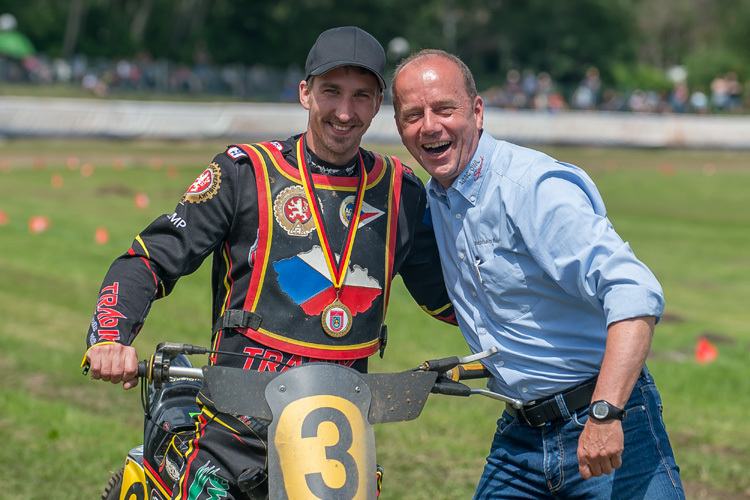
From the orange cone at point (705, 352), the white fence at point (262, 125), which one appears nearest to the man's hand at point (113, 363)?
the orange cone at point (705, 352)

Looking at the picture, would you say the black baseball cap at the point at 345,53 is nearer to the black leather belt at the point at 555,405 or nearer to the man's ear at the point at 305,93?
the man's ear at the point at 305,93

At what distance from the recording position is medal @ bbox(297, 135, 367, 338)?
3650 mm

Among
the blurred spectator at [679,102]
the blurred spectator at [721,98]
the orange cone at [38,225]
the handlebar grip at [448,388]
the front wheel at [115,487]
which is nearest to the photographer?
the handlebar grip at [448,388]

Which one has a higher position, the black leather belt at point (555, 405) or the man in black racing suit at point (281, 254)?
the man in black racing suit at point (281, 254)

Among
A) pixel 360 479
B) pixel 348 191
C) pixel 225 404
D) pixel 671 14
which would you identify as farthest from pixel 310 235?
pixel 671 14

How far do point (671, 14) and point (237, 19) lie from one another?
5761 centimetres

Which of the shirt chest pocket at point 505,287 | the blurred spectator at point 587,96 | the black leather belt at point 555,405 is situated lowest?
the black leather belt at point 555,405

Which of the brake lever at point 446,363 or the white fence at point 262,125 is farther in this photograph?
the white fence at point 262,125

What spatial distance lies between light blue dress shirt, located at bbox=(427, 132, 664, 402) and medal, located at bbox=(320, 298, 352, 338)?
48 cm

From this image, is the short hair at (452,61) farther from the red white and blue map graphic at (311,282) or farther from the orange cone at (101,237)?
the orange cone at (101,237)

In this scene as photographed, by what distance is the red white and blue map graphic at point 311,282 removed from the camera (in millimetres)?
3650

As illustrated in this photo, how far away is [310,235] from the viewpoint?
3.68 m

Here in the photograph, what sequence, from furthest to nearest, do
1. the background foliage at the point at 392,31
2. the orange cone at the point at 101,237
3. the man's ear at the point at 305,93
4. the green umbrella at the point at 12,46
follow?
the background foliage at the point at 392,31 < the green umbrella at the point at 12,46 < the orange cone at the point at 101,237 < the man's ear at the point at 305,93

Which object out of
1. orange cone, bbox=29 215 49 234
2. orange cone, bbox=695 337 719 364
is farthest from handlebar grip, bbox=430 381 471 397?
orange cone, bbox=29 215 49 234
